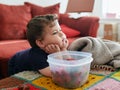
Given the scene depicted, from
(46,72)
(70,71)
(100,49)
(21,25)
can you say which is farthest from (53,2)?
(70,71)

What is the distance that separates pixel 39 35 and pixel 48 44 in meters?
0.06

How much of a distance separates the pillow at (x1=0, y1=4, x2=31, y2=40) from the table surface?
1.69 m

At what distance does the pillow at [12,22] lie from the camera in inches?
96.2

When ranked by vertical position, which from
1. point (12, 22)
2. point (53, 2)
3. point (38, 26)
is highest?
point (53, 2)

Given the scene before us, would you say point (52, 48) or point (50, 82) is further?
point (52, 48)

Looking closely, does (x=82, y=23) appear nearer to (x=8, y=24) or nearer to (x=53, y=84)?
(x=8, y=24)

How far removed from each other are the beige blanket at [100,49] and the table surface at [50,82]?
0.09m

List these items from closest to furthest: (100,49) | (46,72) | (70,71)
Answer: (70,71)
(46,72)
(100,49)

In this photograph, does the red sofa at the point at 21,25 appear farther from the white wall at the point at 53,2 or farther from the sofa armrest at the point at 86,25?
the white wall at the point at 53,2

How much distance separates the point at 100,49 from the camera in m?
0.98

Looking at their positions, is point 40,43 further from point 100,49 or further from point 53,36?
point 100,49

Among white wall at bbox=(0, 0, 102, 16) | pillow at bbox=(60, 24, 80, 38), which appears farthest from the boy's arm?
white wall at bbox=(0, 0, 102, 16)

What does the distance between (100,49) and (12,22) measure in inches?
68.3

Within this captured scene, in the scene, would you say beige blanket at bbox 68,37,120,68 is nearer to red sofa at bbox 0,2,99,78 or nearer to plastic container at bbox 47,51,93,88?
plastic container at bbox 47,51,93,88
